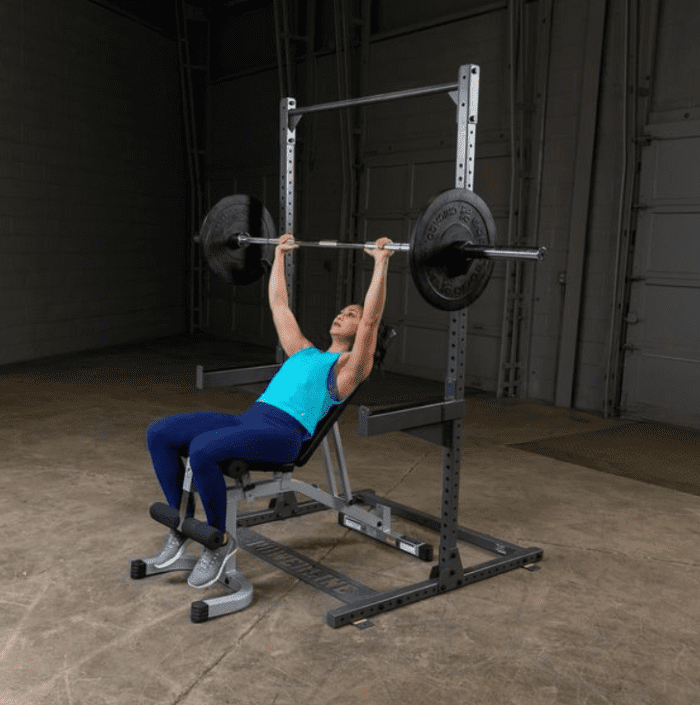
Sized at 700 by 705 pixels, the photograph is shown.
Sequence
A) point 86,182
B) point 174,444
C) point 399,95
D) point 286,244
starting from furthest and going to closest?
point 86,182 → point 286,244 → point 399,95 → point 174,444

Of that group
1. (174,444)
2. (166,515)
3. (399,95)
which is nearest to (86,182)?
(399,95)

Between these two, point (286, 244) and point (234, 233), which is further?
point (234, 233)

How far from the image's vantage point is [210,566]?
279 cm

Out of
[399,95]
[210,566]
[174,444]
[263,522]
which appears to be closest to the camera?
[210,566]

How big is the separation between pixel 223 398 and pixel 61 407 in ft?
3.75

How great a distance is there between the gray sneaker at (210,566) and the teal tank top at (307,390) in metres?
0.50

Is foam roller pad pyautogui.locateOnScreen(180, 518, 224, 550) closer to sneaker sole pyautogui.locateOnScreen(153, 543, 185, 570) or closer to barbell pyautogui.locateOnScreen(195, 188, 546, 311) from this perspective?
sneaker sole pyautogui.locateOnScreen(153, 543, 185, 570)

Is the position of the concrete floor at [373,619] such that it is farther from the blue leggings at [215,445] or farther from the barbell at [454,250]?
the barbell at [454,250]

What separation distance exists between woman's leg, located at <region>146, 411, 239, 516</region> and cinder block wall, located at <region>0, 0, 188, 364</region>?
16.5ft

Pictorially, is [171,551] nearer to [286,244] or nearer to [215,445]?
[215,445]

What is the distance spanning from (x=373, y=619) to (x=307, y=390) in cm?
81

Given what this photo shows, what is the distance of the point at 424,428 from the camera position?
2783 millimetres

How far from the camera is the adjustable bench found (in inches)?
107

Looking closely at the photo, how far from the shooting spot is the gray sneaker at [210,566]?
2777 millimetres
